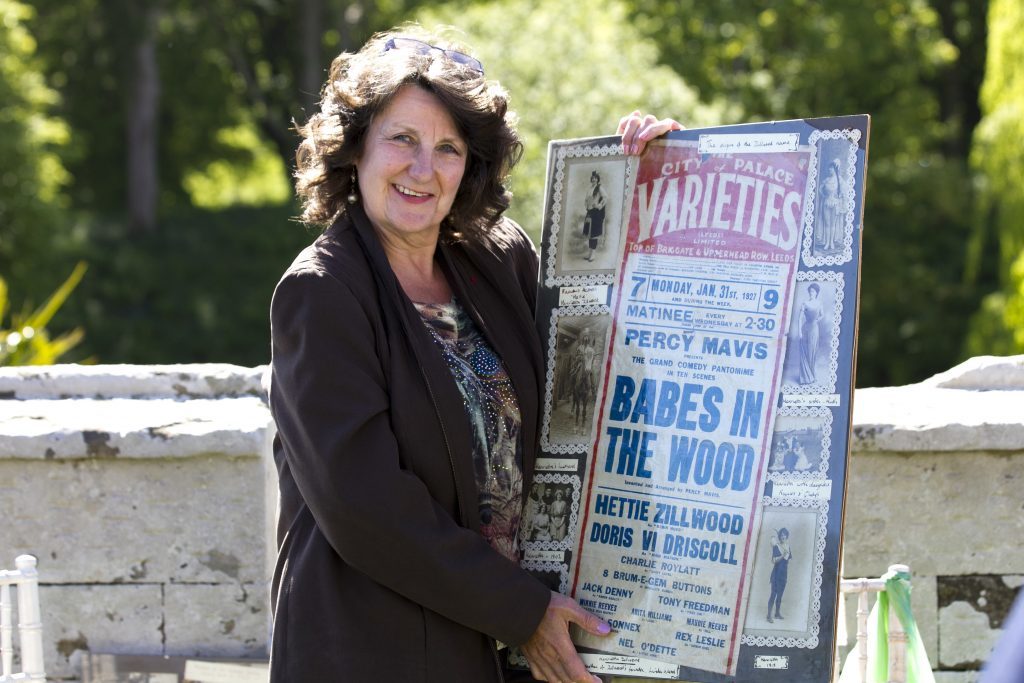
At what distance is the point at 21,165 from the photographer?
56.1ft

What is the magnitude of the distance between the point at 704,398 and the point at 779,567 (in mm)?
346

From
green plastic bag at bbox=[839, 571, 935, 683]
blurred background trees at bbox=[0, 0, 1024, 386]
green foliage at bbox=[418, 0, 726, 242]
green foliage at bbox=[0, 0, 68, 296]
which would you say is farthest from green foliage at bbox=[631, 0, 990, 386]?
green plastic bag at bbox=[839, 571, 935, 683]

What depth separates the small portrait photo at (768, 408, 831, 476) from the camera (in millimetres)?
2465

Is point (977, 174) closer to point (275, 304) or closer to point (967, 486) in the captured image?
point (967, 486)

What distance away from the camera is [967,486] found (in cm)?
355

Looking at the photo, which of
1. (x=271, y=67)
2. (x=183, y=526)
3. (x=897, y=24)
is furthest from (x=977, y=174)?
(x=183, y=526)

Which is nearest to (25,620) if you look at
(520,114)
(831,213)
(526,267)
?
(526,267)

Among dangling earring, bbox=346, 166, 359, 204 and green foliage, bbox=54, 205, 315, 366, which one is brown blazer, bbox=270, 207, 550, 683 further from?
green foliage, bbox=54, 205, 315, 366

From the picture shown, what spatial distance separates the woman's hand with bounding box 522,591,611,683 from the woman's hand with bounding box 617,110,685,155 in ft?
2.91

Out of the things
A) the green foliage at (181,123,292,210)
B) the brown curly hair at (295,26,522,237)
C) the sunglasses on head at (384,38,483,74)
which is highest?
the green foliage at (181,123,292,210)

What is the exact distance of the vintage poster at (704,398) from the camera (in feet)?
8.10

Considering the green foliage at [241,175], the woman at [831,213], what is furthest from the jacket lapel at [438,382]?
the green foliage at [241,175]

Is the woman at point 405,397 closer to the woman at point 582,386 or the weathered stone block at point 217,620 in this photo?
the woman at point 582,386

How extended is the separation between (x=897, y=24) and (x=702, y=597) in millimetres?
18713
